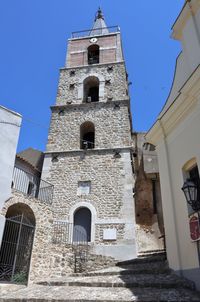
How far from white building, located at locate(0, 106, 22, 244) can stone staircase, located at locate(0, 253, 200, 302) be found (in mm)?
3815

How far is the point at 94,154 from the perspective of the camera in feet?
52.1

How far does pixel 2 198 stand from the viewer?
31.3 feet

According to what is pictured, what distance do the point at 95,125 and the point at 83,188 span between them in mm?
4199

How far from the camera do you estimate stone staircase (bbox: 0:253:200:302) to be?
16.5 ft

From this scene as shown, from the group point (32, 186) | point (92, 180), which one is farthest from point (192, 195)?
point (32, 186)

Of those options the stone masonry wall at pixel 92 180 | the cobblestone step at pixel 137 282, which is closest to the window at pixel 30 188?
the stone masonry wall at pixel 92 180

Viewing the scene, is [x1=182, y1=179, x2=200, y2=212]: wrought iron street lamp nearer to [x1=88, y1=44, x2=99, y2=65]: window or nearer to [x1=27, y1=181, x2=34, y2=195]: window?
[x1=27, y1=181, x2=34, y2=195]: window

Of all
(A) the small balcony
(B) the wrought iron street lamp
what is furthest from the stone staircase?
(A) the small balcony

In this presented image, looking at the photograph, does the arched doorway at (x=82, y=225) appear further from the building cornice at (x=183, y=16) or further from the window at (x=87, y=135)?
the building cornice at (x=183, y=16)

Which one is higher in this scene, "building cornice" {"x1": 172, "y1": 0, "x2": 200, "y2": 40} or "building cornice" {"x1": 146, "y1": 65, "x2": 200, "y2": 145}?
"building cornice" {"x1": 172, "y1": 0, "x2": 200, "y2": 40}

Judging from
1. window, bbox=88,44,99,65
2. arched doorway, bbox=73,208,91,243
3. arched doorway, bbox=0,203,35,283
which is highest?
window, bbox=88,44,99,65

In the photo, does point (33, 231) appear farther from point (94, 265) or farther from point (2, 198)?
point (94, 265)

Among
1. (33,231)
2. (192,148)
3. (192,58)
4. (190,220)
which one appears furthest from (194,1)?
(33,231)

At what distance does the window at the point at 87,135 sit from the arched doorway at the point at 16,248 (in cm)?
721
